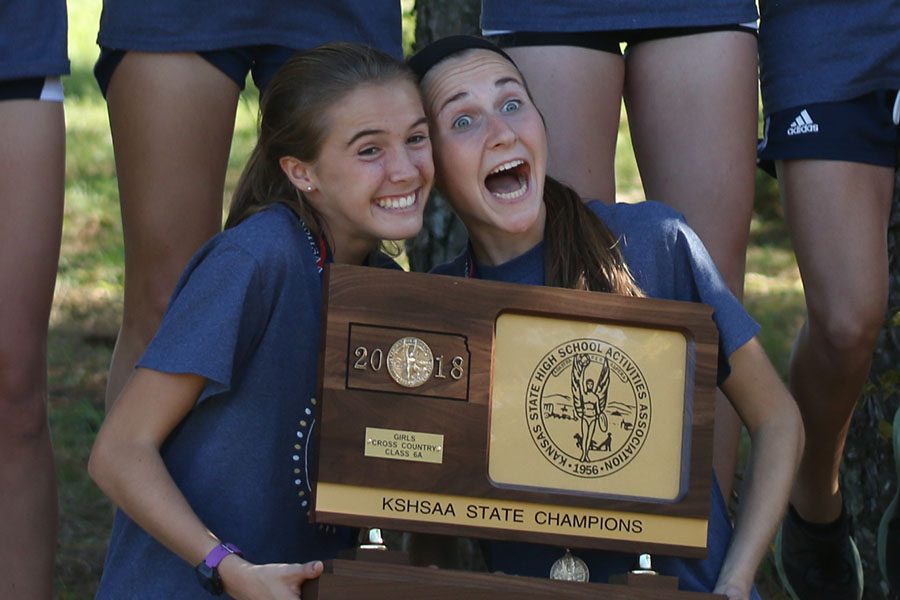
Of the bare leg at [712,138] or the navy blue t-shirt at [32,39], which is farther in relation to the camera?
the bare leg at [712,138]

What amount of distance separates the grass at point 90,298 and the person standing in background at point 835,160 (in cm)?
97

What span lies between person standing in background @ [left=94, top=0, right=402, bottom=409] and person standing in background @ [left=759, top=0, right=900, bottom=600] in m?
0.91

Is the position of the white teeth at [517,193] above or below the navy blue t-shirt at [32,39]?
below

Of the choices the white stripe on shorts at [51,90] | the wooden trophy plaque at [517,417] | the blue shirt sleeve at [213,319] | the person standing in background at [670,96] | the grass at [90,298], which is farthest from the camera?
the grass at [90,298]

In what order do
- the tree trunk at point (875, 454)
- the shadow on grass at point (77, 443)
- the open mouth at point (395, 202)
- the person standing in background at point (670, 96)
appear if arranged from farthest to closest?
the shadow on grass at point (77, 443), the tree trunk at point (875, 454), the person standing in background at point (670, 96), the open mouth at point (395, 202)

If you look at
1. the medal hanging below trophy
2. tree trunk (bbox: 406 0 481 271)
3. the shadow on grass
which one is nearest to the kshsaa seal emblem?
the medal hanging below trophy

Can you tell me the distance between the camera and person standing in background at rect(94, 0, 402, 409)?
10.4ft

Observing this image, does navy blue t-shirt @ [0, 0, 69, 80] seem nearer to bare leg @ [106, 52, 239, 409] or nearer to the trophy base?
bare leg @ [106, 52, 239, 409]

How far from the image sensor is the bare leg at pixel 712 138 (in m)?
3.14

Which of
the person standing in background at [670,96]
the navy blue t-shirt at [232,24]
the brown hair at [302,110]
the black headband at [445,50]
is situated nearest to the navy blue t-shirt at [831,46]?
the person standing in background at [670,96]

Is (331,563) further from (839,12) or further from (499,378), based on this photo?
(839,12)

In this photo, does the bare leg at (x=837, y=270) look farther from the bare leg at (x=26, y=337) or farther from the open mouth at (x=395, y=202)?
the bare leg at (x=26, y=337)

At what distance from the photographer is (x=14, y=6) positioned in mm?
3012

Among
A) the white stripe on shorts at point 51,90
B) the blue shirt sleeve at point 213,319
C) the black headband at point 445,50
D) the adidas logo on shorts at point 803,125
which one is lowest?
the blue shirt sleeve at point 213,319
